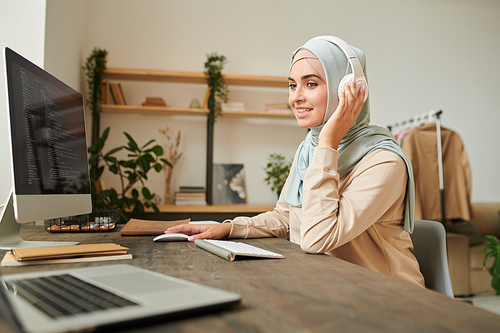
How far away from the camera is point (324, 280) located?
0.65 meters

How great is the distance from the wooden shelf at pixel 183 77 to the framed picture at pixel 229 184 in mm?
866

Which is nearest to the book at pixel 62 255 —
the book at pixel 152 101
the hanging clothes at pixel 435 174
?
the book at pixel 152 101

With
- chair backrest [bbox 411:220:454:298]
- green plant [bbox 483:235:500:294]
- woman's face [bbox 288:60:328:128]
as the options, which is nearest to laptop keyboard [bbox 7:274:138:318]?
woman's face [bbox 288:60:328:128]

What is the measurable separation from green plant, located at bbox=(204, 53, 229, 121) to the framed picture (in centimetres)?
56

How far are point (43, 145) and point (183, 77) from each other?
8.79 feet

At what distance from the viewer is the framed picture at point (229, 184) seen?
11.9 feet

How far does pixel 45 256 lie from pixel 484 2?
5355mm

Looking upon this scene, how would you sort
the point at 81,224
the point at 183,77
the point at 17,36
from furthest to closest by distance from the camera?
the point at 183,77, the point at 17,36, the point at 81,224

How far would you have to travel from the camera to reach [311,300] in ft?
1.70

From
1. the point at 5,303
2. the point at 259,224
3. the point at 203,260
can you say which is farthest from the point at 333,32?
the point at 5,303

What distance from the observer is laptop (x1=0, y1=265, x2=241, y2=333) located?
0.36 metres

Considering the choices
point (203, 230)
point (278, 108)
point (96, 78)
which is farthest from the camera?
point (278, 108)

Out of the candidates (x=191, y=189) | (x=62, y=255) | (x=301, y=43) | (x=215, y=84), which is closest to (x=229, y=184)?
(x=191, y=189)

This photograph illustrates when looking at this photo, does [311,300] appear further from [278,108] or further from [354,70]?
[278,108]
